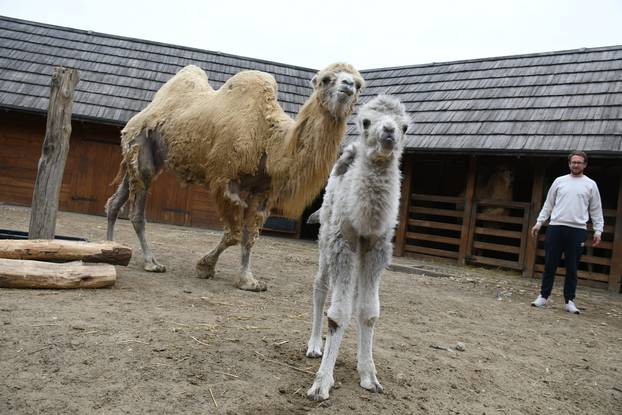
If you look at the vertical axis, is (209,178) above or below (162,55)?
below

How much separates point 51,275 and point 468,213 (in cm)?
902

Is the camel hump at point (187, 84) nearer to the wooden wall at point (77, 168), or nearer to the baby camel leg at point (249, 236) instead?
the baby camel leg at point (249, 236)

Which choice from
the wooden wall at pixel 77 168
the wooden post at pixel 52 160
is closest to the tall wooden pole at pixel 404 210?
the wooden wall at pixel 77 168

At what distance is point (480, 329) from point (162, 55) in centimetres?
1421

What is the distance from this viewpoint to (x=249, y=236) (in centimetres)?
565

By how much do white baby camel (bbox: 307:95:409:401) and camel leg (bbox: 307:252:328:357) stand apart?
0.49 ft

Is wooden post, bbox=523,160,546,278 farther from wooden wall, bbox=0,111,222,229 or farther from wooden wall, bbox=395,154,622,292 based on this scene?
wooden wall, bbox=0,111,222,229

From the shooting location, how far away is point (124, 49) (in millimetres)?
16125

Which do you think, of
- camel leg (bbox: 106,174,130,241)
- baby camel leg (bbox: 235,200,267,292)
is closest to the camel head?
baby camel leg (bbox: 235,200,267,292)

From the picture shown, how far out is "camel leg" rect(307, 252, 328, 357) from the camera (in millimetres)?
3291

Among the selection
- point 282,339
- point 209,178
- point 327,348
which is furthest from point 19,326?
point 209,178

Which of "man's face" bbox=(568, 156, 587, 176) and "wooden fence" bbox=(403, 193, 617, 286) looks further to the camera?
"wooden fence" bbox=(403, 193, 617, 286)

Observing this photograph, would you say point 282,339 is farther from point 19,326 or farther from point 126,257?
point 126,257

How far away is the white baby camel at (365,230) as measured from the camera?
286 cm
